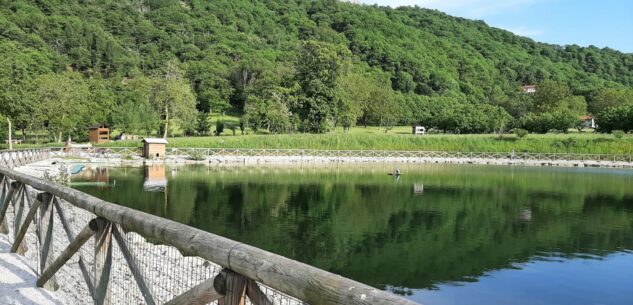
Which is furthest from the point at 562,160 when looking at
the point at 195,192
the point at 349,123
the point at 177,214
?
the point at 177,214

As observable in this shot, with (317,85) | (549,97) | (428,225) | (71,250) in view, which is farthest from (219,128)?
(71,250)

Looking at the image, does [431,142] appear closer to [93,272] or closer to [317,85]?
[317,85]

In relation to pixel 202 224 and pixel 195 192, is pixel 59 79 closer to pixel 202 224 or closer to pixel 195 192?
pixel 195 192

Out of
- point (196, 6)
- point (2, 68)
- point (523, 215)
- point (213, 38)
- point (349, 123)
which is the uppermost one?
point (196, 6)

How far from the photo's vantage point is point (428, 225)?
20500mm

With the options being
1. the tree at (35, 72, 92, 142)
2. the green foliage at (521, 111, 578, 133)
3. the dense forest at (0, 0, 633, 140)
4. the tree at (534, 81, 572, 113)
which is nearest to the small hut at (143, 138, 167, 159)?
the dense forest at (0, 0, 633, 140)

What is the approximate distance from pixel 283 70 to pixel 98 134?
124 ft

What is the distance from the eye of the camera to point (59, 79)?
205 feet

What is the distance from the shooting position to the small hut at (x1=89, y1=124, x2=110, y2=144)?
5819cm

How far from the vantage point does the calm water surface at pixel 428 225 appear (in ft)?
42.4

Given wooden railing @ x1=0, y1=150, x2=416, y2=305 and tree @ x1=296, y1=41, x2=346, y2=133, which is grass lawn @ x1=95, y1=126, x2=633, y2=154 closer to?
tree @ x1=296, y1=41, x2=346, y2=133

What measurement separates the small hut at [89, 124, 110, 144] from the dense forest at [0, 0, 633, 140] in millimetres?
2459

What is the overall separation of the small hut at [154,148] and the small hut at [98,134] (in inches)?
466

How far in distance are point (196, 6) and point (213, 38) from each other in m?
25.7
